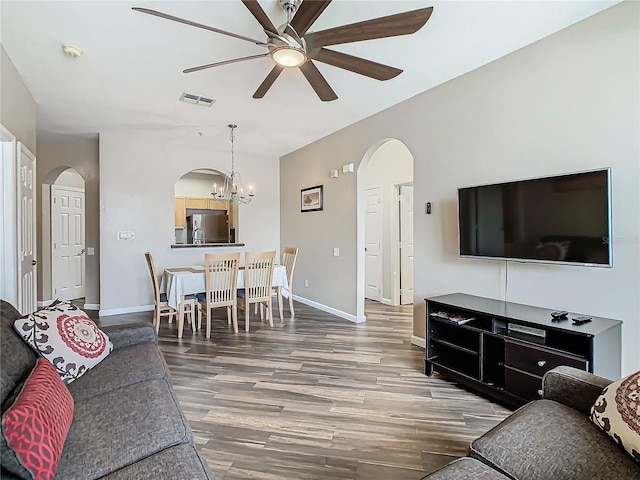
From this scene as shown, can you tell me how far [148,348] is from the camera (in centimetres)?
234

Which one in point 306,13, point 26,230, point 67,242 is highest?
point 306,13

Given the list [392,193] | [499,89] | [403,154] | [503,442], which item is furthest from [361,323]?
[503,442]

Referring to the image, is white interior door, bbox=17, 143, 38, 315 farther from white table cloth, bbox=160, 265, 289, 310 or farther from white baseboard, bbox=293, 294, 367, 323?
white baseboard, bbox=293, 294, 367, 323

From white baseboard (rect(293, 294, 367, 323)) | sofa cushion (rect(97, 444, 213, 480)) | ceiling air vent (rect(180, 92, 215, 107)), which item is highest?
ceiling air vent (rect(180, 92, 215, 107))

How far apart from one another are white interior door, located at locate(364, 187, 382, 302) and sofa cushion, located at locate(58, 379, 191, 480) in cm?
496

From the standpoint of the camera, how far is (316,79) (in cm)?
266

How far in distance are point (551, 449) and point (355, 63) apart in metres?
2.36

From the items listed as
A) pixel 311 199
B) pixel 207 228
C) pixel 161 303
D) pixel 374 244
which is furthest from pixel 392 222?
pixel 207 228

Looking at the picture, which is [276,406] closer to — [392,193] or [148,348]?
[148,348]

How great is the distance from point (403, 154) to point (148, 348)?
4.68m

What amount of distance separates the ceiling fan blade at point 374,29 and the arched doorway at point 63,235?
5687 millimetres

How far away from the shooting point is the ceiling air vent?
3.76 metres

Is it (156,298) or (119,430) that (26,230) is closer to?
(156,298)

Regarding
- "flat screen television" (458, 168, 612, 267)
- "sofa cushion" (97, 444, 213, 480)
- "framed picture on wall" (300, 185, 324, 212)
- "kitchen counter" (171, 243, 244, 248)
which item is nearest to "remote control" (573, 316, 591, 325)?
"flat screen television" (458, 168, 612, 267)
